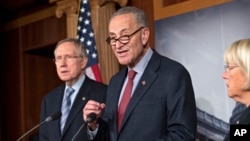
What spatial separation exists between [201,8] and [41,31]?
2.56 meters

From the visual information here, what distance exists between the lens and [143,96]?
9.16ft

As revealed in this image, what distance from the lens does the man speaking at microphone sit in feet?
11.6

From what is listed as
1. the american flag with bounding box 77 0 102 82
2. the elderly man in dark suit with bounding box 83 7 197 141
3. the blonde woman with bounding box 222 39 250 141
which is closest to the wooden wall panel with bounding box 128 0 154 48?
the american flag with bounding box 77 0 102 82

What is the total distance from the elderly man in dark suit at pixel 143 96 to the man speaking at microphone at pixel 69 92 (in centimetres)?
64

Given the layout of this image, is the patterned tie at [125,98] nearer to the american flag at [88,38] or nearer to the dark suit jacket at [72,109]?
the dark suit jacket at [72,109]

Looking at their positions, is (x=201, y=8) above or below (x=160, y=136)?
above

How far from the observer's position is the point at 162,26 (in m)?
4.88

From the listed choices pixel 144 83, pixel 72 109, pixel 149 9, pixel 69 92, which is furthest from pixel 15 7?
pixel 144 83

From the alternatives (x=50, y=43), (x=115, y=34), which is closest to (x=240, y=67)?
(x=115, y=34)

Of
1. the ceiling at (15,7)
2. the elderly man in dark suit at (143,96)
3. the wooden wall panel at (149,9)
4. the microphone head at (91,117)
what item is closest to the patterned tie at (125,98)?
the elderly man in dark suit at (143,96)

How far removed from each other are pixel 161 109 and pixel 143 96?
0.43ft

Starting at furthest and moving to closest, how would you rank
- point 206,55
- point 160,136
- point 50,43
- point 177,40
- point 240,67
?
point 50,43 → point 177,40 → point 206,55 → point 160,136 → point 240,67

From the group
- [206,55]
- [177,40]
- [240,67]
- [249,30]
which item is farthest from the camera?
[177,40]

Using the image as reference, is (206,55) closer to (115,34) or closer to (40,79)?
(115,34)
